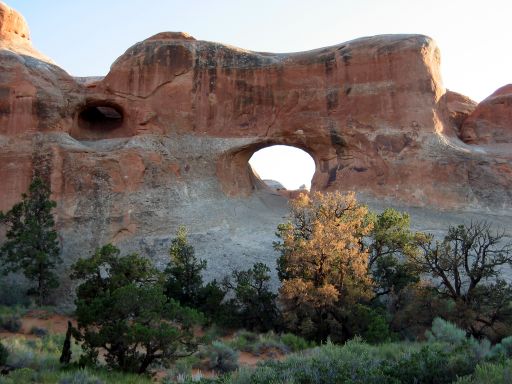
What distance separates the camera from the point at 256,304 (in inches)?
711

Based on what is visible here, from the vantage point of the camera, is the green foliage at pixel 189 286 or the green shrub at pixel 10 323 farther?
the green foliage at pixel 189 286

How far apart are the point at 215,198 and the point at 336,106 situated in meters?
7.35

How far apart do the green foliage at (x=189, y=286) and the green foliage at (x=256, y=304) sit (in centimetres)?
58

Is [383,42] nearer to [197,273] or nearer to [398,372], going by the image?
[197,273]

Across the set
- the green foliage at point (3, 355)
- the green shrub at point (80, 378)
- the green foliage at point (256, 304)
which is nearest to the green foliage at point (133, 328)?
the green shrub at point (80, 378)

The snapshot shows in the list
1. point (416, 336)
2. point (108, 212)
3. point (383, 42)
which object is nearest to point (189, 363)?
point (416, 336)

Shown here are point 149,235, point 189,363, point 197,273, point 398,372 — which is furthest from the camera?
point 149,235

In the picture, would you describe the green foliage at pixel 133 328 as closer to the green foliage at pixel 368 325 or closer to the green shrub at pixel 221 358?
the green shrub at pixel 221 358

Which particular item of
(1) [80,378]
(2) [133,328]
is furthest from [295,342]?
(1) [80,378]

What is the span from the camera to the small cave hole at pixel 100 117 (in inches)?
1089

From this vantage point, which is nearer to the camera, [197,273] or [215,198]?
[197,273]

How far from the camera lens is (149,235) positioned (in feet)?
76.3

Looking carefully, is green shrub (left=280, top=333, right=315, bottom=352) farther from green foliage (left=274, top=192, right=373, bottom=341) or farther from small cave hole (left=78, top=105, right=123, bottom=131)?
small cave hole (left=78, top=105, right=123, bottom=131)

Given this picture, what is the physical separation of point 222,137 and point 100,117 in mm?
7027
